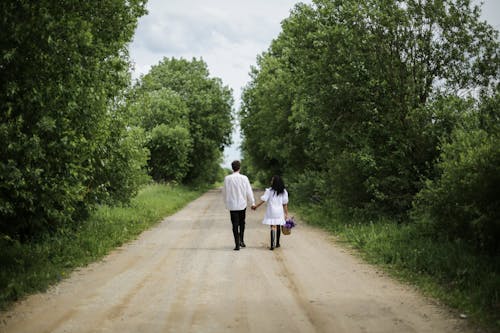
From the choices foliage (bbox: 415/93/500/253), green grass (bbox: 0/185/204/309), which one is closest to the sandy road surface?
green grass (bbox: 0/185/204/309)

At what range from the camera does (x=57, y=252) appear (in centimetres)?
1083

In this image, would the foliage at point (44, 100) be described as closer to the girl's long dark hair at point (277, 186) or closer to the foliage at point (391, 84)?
the girl's long dark hair at point (277, 186)

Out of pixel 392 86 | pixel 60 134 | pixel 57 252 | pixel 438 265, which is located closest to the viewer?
pixel 60 134

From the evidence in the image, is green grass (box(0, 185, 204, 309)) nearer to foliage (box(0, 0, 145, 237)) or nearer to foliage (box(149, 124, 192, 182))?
foliage (box(0, 0, 145, 237))

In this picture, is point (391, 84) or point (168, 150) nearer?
point (391, 84)

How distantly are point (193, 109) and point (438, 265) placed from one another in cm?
4409

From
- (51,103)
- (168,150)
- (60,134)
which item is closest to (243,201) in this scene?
(60,134)

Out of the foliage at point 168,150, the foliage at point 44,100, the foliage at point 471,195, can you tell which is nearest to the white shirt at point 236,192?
the foliage at point 44,100

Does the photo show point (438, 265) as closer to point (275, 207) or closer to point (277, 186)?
point (275, 207)

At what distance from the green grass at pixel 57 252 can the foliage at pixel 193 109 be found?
28.1 meters

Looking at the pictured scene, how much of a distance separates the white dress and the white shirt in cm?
45

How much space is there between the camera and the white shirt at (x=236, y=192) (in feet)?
41.9

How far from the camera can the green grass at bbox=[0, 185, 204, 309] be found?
8.14 meters

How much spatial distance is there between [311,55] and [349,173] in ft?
15.0
